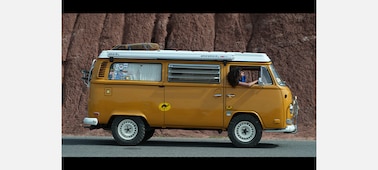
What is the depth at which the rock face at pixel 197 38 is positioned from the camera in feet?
91.8

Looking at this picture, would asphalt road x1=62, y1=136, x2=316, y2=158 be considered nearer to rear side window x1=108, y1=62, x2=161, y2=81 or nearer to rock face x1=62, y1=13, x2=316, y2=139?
rear side window x1=108, y1=62, x2=161, y2=81

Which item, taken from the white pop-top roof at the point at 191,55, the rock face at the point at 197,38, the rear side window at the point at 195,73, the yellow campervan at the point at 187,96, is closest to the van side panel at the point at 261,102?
the yellow campervan at the point at 187,96

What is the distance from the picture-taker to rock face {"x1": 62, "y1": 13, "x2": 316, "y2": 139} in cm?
2797

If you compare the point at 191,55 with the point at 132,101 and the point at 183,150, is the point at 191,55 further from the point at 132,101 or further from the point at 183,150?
the point at 183,150

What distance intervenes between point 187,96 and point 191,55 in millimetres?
1082

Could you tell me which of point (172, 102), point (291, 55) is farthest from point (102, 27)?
point (172, 102)

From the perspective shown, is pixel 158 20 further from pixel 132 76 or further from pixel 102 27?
pixel 132 76

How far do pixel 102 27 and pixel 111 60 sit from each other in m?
13.0

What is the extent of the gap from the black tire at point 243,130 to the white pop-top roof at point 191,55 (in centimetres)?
153

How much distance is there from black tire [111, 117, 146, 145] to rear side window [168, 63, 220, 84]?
150 centimetres

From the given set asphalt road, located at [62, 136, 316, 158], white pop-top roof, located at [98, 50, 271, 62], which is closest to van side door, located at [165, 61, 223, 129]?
white pop-top roof, located at [98, 50, 271, 62]

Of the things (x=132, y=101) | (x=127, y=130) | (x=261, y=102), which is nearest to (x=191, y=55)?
(x=132, y=101)

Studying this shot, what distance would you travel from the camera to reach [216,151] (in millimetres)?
16906

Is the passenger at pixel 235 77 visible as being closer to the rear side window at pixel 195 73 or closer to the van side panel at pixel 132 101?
the rear side window at pixel 195 73
